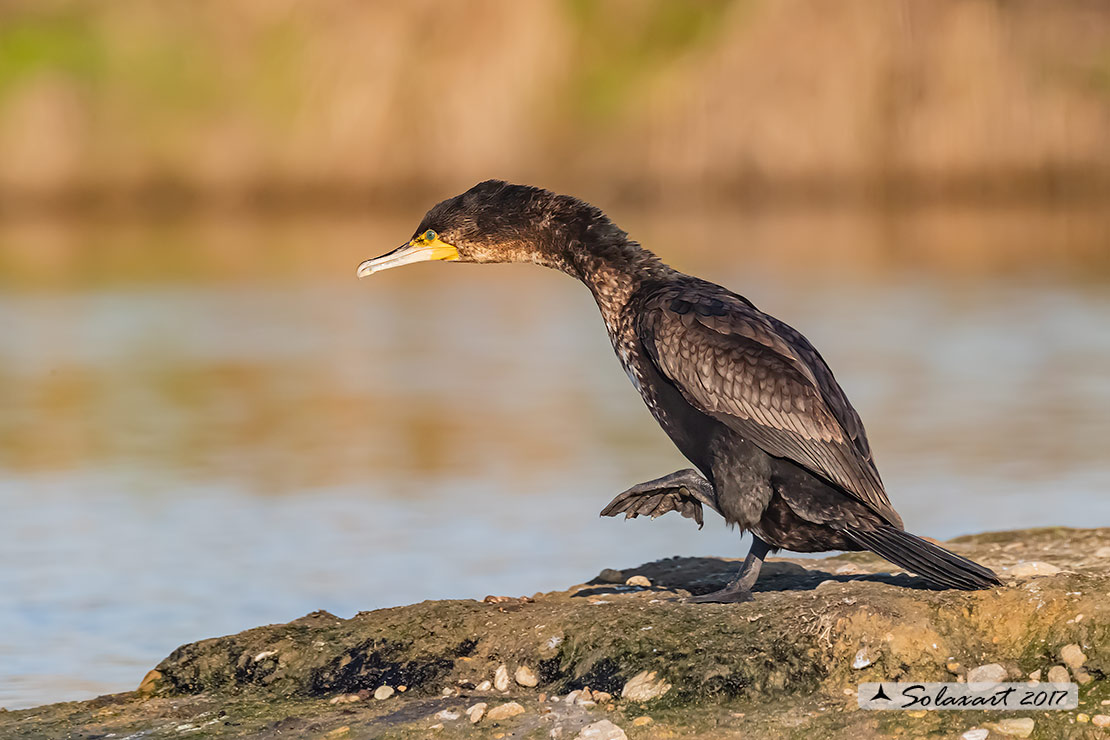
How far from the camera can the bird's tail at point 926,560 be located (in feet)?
19.1

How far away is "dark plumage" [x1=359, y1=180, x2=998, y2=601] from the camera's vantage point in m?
6.05

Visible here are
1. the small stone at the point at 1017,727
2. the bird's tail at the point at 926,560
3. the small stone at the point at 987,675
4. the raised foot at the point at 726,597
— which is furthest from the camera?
the raised foot at the point at 726,597

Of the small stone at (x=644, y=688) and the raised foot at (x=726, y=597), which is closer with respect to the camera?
the small stone at (x=644, y=688)

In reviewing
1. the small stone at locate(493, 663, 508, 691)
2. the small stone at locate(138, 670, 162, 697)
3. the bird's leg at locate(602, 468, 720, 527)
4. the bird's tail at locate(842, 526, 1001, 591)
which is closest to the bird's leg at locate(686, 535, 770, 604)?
the bird's leg at locate(602, 468, 720, 527)

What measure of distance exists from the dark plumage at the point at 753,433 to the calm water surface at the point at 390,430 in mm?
1968

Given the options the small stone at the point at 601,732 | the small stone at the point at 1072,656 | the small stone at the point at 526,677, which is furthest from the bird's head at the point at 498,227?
the small stone at the point at 1072,656

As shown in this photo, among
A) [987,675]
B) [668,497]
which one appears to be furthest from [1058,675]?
[668,497]

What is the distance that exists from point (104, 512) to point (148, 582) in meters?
1.88

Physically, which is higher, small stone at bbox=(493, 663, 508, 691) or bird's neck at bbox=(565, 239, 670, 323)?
A: bird's neck at bbox=(565, 239, 670, 323)

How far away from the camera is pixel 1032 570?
655 cm

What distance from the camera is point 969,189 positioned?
27.0 metres

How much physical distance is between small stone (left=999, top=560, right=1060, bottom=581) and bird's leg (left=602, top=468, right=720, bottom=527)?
124 cm

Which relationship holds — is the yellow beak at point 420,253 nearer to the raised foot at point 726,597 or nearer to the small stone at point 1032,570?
the raised foot at point 726,597

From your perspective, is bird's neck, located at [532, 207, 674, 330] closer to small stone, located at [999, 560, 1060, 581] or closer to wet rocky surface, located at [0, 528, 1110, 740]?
wet rocky surface, located at [0, 528, 1110, 740]
